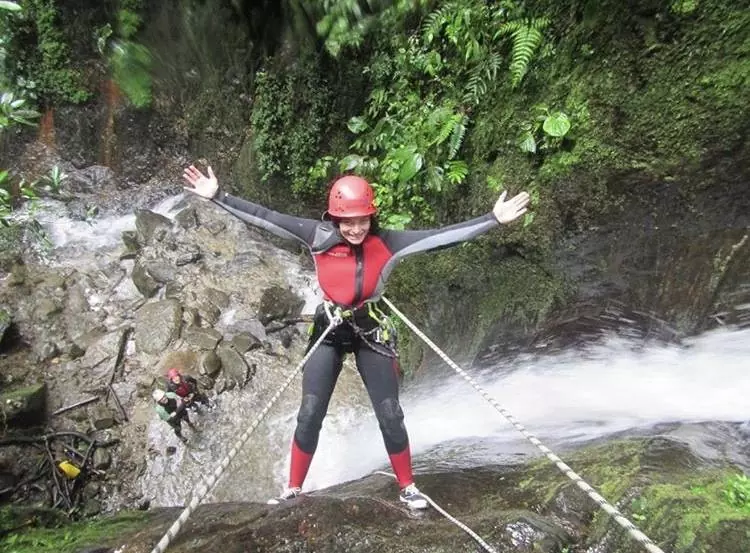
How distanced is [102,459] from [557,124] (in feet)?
21.3

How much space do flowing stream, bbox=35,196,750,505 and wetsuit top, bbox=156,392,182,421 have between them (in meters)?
0.55

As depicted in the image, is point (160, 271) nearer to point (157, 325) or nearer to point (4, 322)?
point (157, 325)

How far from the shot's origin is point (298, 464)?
384 centimetres

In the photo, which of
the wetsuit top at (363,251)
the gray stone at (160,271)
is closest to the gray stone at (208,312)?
the gray stone at (160,271)

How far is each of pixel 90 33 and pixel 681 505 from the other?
13.1 metres

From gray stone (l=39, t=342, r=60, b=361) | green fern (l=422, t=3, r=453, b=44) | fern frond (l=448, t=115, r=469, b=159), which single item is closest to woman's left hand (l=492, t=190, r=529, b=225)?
fern frond (l=448, t=115, r=469, b=159)

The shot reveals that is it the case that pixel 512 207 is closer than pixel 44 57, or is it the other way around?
pixel 512 207

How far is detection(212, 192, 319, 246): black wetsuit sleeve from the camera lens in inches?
150

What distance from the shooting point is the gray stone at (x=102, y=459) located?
259 inches

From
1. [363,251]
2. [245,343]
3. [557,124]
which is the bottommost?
[245,343]

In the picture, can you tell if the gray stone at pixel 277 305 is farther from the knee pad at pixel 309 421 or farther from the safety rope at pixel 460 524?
the safety rope at pixel 460 524

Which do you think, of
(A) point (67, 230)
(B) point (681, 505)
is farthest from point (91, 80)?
(B) point (681, 505)

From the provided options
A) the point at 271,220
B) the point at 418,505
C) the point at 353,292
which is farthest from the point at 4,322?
the point at 418,505

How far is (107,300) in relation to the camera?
9086 mm
